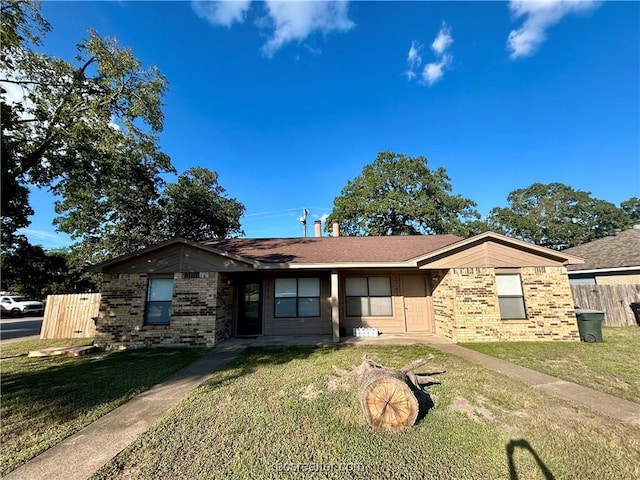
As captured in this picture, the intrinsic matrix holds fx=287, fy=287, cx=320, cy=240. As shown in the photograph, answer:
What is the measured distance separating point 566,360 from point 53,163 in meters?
15.0

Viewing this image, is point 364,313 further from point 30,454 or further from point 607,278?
point 607,278

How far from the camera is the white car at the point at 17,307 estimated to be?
22.1 metres

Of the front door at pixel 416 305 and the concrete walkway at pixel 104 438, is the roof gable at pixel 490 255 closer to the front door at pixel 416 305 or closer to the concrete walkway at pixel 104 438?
the front door at pixel 416 305

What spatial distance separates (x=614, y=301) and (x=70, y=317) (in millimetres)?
22829

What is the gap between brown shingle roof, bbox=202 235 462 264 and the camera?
10170mm

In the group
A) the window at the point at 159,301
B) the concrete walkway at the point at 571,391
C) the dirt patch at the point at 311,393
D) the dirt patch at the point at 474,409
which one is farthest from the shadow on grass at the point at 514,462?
the window at the point at 159,301

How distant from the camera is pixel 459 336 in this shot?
361 inches

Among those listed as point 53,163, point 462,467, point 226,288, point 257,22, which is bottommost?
point 462,467

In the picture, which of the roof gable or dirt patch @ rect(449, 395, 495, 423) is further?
the roof gable

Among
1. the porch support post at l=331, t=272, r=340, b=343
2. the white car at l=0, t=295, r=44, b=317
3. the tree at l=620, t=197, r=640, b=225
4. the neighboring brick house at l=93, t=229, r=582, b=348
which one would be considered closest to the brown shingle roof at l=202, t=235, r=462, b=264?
the neighboring brick house at l=93, t=229, r=582, b=348

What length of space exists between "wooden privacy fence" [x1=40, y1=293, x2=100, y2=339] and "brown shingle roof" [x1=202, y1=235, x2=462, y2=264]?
5.66m

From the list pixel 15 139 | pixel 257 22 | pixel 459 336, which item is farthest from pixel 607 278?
pixel 15 139

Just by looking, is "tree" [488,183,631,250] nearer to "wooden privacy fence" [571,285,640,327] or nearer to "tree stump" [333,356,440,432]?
"wooden privacy fence" [571,285,640,327]

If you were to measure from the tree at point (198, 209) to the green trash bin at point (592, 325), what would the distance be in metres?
21.8
